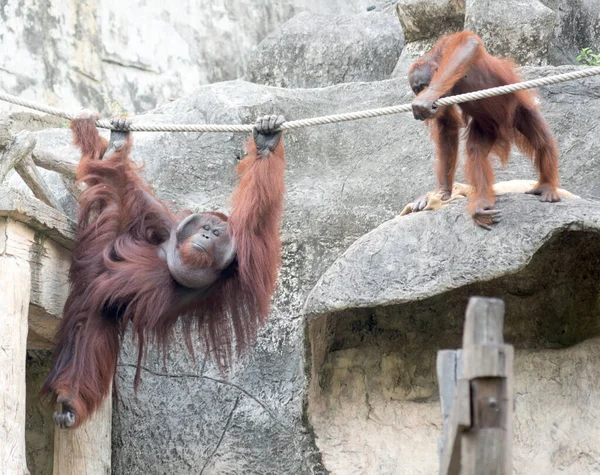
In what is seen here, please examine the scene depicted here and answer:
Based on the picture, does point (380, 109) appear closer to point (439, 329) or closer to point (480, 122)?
point (480, 122)

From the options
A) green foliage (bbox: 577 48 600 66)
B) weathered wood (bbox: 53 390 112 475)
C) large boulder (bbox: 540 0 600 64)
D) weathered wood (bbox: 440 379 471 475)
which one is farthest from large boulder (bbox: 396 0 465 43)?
weathered wood (bbox: 440 379 471 475)

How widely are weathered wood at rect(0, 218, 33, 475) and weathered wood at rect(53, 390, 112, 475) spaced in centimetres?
105

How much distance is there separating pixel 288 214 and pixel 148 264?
157 centimetres

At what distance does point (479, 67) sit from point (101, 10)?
7.30 metres

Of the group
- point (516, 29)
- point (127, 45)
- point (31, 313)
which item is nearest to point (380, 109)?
point (31, 313)

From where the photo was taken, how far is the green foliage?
8.38 metres

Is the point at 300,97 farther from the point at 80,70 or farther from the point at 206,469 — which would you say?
the point at 80,70

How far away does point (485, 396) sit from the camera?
3.11 m

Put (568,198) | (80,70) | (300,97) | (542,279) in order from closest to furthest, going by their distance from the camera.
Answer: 1. (568,198)
2. (542,279)
3. (300,97)
4. (80,70)

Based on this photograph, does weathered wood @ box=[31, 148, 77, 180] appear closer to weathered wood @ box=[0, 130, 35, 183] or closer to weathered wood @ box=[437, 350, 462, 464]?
weathered wood @ box=[0, 130, 35, 183]

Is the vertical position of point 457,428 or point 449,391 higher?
point 449,391

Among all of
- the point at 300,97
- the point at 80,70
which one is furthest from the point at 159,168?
the point at 80,70

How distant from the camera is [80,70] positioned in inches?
472

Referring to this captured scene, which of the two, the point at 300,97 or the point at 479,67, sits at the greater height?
the point at 300,97
